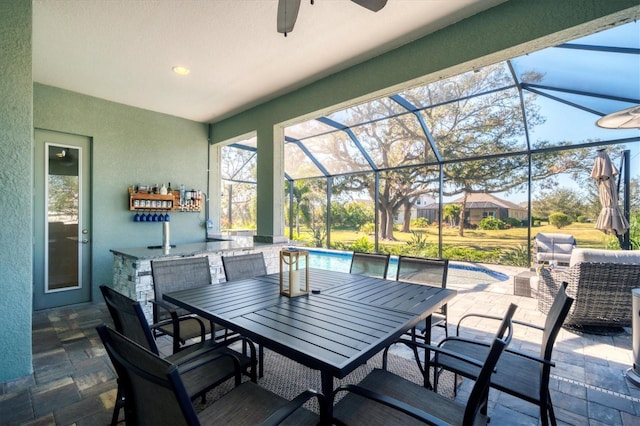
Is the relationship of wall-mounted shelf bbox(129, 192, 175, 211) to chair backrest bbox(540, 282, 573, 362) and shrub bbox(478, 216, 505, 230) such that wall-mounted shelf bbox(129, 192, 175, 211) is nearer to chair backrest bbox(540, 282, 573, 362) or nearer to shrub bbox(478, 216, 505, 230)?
chair backrest bbox(540, 282, 573, 362)

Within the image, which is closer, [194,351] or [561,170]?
[194,351]

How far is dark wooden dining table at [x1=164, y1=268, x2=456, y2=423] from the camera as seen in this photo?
132 centimetres

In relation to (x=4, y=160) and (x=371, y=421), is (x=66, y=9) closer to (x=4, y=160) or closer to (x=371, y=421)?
(x=4, y=160)

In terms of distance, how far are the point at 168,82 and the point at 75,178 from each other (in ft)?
6.58

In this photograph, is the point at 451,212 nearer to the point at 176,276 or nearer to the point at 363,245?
the point at 363,245

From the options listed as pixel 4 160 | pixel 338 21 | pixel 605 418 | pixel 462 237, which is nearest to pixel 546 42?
pixel 338 21

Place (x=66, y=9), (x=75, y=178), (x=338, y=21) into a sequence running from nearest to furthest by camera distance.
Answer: (x=66, y=9) → (x=338, y=21) → (x=75, y=178)

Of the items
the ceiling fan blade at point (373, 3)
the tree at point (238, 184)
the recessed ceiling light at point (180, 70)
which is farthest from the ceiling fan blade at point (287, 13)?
the tree at point (238, 184)

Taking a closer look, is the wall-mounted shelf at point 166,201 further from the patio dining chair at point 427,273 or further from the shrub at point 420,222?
the shrub at point 420,222

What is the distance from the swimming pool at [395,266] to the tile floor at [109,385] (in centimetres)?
289

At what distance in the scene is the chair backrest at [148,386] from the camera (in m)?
0.87

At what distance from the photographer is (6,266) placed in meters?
2.33

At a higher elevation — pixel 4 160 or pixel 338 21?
pixel 338 21

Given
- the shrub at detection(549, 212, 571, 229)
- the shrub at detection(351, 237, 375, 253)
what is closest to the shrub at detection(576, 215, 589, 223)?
the shrub at detection(549, 212, 571, 229)
